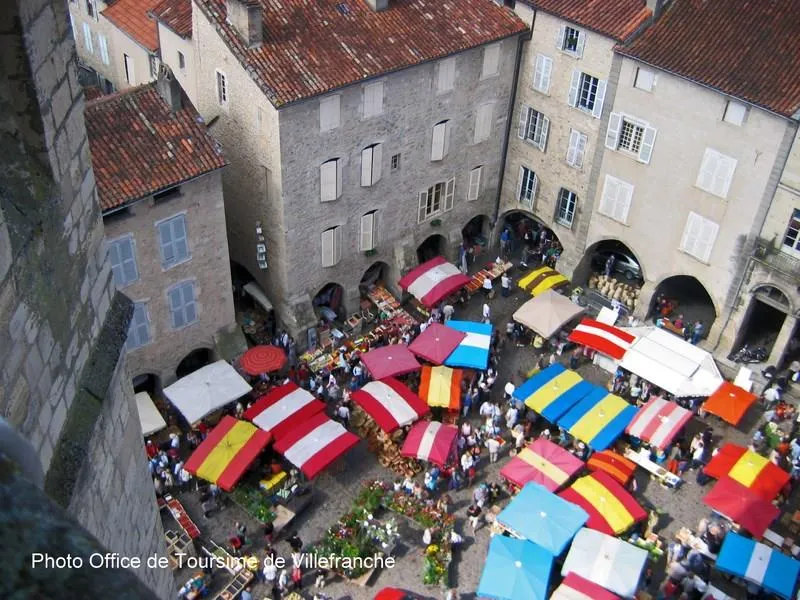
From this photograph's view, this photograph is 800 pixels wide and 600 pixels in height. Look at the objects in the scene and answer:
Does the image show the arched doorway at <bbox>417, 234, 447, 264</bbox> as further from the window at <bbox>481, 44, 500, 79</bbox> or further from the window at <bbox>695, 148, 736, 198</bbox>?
the window at <bbox>695, 148, 736, 198</bbox>

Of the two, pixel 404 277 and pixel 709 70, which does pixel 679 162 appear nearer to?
pixel 709 70

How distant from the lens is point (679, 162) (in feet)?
102

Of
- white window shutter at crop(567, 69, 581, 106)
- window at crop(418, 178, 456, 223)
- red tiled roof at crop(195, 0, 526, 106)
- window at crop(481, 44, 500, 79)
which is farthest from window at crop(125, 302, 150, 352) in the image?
white window shutter at crop(567, 69, 581, 106)

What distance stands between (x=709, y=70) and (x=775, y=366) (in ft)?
35.9

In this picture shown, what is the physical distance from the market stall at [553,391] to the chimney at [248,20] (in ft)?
47.6

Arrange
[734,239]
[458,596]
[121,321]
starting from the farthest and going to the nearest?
1. [734,239]
2. [458,596]
3. [121,321]

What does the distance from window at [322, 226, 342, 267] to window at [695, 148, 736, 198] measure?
12818 mm

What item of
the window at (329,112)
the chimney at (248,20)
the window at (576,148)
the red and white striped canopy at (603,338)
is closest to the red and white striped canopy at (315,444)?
the window at (329,112)

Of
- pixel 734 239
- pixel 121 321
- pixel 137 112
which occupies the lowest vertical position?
pixel 734 239

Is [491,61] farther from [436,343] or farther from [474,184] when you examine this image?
[436,343]

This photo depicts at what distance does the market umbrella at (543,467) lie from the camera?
89.6 ft

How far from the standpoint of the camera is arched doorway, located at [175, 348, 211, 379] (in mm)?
31666

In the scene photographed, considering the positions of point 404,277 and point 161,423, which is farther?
point 404,277

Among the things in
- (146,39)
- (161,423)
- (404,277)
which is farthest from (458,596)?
(146,39)
